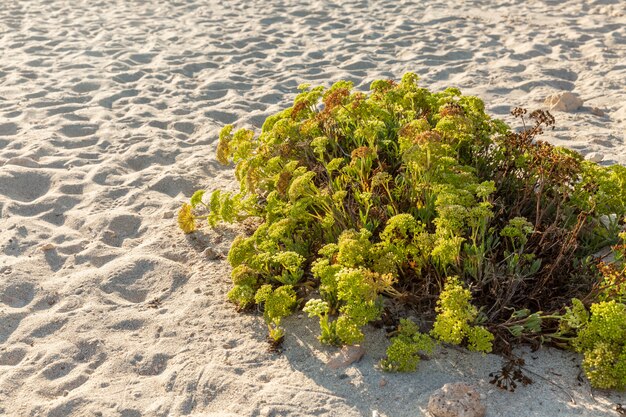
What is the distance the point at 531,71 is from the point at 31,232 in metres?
5.59

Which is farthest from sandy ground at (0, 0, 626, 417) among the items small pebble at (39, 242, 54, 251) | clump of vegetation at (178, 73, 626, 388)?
clump of vegetation at (178, 73, 626, 388)

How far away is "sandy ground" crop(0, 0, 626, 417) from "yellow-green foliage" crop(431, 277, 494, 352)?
0.22 m

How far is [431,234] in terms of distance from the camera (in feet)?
11.2

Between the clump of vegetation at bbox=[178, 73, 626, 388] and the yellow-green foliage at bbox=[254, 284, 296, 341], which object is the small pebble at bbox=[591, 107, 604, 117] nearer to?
the clump of vegetation at bbox=[178, 73, 626, 388]

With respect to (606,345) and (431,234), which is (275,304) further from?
(606,345)

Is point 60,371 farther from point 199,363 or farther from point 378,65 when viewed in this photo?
point 378,65

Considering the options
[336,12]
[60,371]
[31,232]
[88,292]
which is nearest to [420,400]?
[60,371]

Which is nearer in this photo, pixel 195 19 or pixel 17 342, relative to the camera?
pixel 17 342

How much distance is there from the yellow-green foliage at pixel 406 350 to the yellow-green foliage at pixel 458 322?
88 mm

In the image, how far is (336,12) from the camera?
961 centimetres

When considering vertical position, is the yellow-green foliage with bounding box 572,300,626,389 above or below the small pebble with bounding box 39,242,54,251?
above

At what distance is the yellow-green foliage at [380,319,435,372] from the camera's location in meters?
3.09

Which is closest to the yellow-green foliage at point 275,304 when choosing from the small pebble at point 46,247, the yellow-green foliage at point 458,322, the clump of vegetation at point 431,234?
the clump of vegetation at point 431,234

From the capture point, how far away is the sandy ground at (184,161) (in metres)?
3.12
